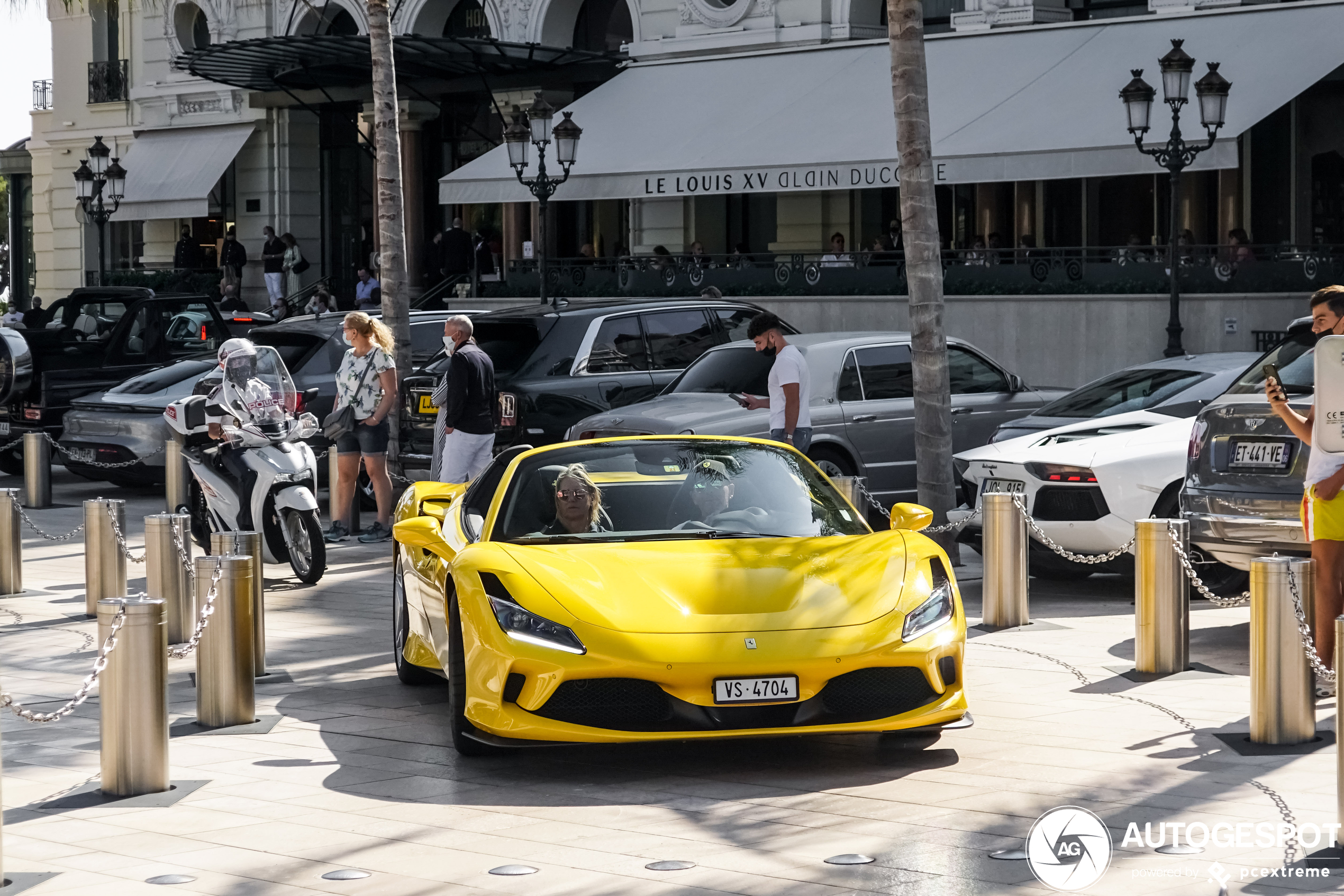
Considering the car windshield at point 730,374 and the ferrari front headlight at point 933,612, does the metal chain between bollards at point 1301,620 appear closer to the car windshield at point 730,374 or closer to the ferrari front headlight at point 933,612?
the ferrari front headlight at point 933,612

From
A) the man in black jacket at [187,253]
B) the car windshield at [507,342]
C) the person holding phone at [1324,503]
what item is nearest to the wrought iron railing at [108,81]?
the man in black jacket at [187,253]

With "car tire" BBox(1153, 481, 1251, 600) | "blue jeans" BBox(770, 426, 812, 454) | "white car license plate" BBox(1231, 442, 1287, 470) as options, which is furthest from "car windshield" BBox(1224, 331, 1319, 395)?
"blue jeans" BBox(770, 426, 812, 454)

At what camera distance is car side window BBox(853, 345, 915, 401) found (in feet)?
49.2

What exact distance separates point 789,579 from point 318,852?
217 cm

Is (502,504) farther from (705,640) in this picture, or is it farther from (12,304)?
(12,304)

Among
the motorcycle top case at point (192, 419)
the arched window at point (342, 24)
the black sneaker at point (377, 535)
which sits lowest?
the black sneaker at point (377, 535)

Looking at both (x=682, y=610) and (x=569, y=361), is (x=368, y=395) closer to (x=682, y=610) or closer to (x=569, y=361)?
(x=569, y=361)

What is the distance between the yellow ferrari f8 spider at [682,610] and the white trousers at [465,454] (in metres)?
5.68

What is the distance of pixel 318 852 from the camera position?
20.2ft

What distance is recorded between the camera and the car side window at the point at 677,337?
16.7m

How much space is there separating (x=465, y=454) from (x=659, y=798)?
7550mm

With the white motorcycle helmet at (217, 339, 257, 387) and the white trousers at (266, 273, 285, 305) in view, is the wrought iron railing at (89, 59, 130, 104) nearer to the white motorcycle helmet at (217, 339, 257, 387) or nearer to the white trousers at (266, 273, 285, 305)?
the white trousers at (266, 273, 285, 305)

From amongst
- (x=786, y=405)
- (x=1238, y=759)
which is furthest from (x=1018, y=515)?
(x=1238, y=759)

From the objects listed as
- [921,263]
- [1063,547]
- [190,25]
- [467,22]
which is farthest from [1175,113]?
[190,25]
